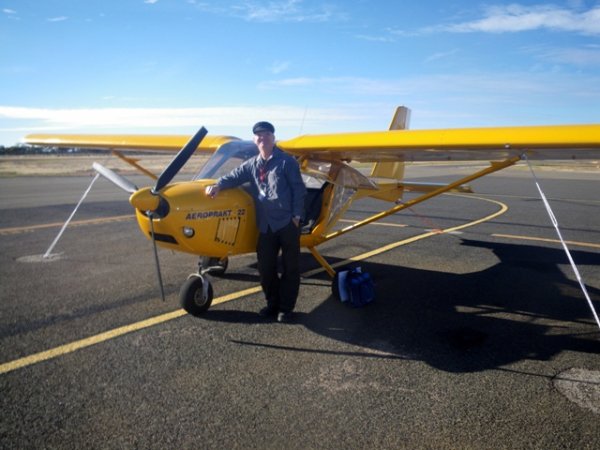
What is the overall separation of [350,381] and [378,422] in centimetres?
60

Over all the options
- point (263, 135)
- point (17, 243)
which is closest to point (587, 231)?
point (263, 135)

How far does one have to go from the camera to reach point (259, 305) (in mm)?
5484

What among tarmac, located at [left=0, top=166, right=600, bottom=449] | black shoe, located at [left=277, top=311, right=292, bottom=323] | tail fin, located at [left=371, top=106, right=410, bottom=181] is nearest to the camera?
tarmac, located at [left=0, top=166, right=600, bottom=449]

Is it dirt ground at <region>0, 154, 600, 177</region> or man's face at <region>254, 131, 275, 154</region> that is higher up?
man's face at <region>254, 131, 275, 154</region>

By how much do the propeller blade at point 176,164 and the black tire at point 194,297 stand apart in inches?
45.2

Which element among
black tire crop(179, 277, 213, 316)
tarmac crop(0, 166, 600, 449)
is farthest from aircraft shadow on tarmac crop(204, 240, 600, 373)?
black tire crop(179, 277, 213, 316)

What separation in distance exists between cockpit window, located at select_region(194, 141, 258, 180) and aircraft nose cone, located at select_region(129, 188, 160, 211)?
1120 mm

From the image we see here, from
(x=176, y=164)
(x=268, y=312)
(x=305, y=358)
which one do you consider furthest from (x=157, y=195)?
(x=305, y=358)

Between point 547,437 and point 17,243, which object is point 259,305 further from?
point 17,243

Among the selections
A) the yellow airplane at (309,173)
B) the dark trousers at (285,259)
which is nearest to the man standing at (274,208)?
the dark trousers at (285,259)

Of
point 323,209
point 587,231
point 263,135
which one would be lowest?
point 587,231

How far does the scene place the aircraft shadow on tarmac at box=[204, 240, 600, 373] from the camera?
4.27 m

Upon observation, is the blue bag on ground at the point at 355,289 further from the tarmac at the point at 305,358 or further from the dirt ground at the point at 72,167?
the dirt ground at the point at 72,167

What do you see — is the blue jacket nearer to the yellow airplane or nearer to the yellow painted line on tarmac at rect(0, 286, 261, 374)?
the yellow airplane
